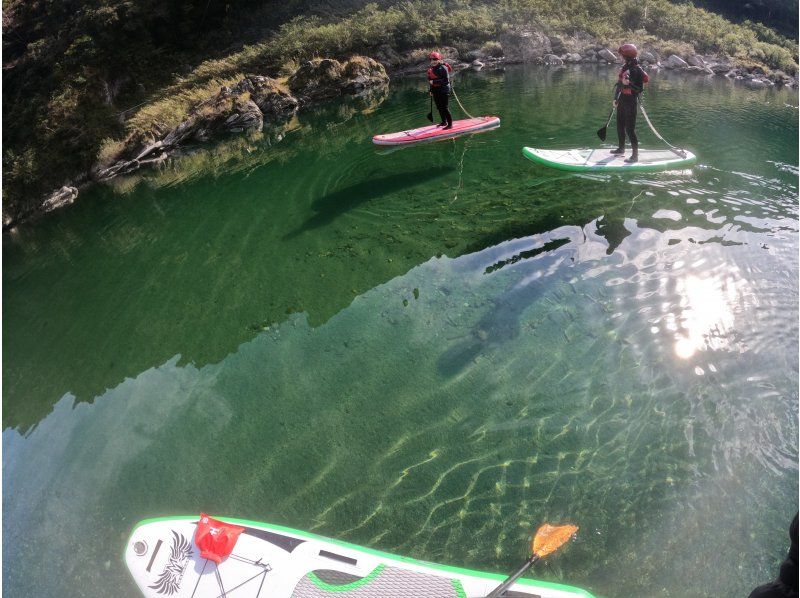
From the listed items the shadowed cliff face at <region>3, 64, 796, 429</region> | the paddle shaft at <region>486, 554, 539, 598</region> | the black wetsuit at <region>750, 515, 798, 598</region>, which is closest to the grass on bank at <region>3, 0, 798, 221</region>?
the shadowed cliff face at <region>3, 64, 796, 429</region>

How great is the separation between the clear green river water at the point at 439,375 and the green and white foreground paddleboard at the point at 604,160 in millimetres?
495

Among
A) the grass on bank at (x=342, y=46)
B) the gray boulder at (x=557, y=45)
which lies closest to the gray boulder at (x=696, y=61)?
the grass on bank at (x=342, y=46)

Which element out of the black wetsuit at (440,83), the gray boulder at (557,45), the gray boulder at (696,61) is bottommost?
the gray boulder at (696,61)

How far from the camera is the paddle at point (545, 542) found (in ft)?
14.6

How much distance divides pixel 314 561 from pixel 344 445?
168cm

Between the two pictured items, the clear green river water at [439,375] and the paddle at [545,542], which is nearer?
the paddle at [545,542]

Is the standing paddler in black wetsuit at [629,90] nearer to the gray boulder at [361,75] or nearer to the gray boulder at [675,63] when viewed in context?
the gray boulder at [361,75]

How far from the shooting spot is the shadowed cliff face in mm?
9078

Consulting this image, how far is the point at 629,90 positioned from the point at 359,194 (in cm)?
723

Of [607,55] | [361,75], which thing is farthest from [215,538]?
[607,55]

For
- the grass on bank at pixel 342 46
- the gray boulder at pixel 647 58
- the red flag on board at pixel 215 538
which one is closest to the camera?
the red flag on board at pixel 215 538

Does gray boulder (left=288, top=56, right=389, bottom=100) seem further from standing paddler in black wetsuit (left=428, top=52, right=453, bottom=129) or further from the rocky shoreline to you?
standing paddler in black wetsuit (left=428, top=52, right=453, bottom=129)

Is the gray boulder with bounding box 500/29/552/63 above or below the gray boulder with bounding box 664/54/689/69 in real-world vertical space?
above

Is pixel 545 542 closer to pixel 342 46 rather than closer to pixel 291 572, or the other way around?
pixel 291 572
